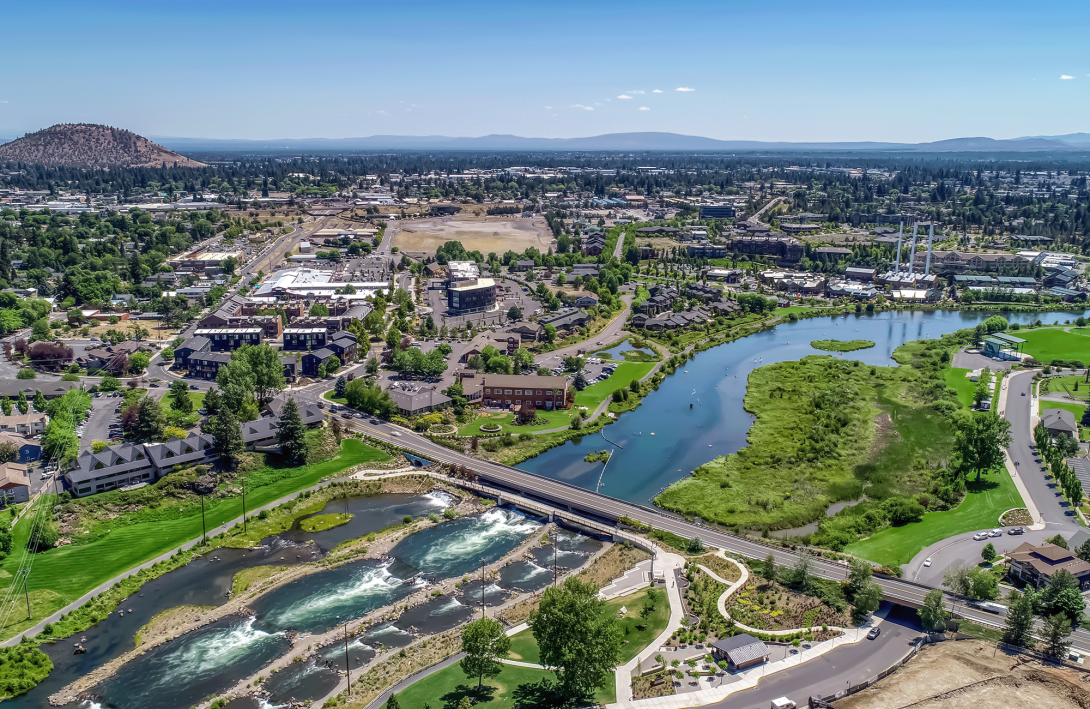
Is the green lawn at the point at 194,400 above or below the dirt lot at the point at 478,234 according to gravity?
below

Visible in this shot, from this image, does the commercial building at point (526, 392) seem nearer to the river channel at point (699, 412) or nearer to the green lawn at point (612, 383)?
the green lawn at point (612, 383)

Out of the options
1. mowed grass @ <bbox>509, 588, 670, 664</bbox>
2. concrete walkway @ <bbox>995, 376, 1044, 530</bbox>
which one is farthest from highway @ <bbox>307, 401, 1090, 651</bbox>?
concrete walkway @ <bbox>995, 376, 1044, 530</bbox>

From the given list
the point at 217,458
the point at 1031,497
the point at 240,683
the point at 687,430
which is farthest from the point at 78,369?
the point at 1031,497

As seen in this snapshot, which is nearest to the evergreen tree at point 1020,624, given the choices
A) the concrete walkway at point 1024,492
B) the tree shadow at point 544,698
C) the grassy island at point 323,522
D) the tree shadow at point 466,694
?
the concrete walkway at point 1024,492

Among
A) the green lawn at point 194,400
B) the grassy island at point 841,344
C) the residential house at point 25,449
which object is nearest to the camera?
the residential house at point 25,449

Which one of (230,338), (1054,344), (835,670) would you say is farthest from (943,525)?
(230,338)

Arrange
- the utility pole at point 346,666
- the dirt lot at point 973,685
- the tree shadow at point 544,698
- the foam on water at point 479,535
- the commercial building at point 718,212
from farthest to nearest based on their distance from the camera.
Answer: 1. the commercial building at point 718,212
2. the foam on water at point 479,535
3. the utility pole at point 346,666
4. the tree shadow at point 544,698
5. the dirt lot at point 973,685
